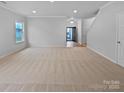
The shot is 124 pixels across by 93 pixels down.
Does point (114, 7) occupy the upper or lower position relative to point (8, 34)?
upper

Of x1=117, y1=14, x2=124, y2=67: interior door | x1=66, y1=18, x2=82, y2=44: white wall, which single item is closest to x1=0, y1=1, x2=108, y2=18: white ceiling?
x1=117, y1=14, x2=124, y2=67: interior door

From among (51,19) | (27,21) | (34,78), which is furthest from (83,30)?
(34,78)

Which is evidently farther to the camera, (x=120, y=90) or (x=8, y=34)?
(x=8, y=34)

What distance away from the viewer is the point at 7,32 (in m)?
9.14

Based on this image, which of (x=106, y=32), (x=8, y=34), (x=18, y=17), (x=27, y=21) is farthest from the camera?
(x=27, y=21)

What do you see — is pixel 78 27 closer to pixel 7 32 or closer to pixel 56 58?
pixel 7 32

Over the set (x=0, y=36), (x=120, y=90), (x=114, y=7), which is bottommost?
(x=120, y=90)

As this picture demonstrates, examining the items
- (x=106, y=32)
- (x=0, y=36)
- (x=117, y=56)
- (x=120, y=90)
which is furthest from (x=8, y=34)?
(x=120, y=90)

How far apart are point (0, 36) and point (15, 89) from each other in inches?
190

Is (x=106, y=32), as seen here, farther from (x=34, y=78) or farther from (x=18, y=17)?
(x=18, y=17)

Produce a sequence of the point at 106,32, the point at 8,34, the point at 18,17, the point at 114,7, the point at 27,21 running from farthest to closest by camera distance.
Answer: the point at 27,21 → the point at 18,17 → the point at 8,34 → the point at 106,32 → the point at 114,7

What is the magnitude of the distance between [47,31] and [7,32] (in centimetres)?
554

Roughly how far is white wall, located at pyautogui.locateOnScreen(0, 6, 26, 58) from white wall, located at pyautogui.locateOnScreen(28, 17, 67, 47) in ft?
10.5

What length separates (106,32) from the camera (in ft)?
25.9
